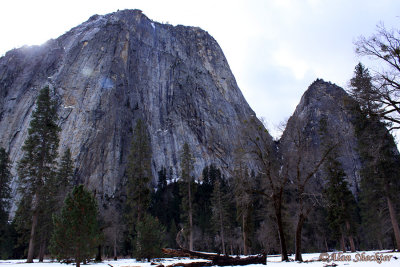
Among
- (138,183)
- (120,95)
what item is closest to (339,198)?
(138,183)

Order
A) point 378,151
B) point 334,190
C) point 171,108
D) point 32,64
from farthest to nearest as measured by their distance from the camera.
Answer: point 32,64, point 171,108, point 334,190, point 378,151

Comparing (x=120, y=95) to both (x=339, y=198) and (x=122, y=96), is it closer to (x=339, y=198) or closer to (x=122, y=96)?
(x=122, y=96)

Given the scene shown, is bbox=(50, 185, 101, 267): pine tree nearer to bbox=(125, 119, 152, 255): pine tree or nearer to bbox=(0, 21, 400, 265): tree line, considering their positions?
bbox=(0, 21, 400, 265): tree line

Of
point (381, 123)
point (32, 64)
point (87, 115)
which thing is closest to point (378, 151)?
point (381, 123)

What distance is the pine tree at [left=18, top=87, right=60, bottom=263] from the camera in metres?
24.1

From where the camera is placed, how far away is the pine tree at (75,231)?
39.6 ft

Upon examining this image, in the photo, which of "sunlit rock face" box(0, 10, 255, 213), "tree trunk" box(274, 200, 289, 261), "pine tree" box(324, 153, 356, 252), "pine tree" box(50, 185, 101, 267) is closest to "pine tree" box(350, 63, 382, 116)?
"tree trunk" box(274, 200, 289, 261)

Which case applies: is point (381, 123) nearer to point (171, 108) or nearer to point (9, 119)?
point (171, 108)

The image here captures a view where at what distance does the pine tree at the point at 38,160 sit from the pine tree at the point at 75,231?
43.8 feet

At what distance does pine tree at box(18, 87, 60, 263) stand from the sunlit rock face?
52576 millimetres

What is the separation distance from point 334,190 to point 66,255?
2887 centimetres

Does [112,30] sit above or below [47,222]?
above

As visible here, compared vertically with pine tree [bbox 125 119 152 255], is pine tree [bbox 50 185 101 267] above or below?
below

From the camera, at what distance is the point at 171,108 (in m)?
108
